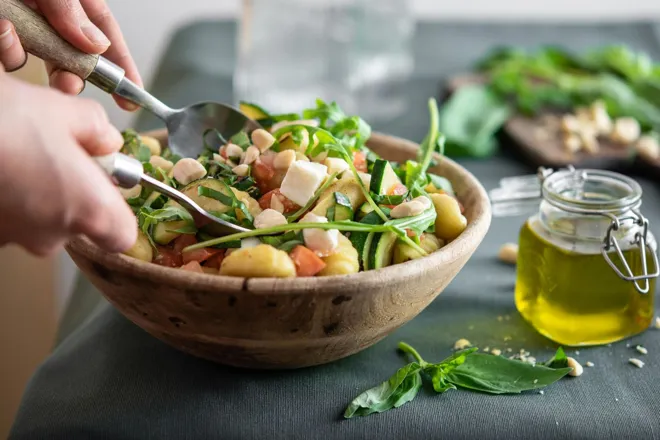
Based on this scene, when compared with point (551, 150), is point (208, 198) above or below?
above

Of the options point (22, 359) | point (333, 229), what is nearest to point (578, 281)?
point (333, 229)

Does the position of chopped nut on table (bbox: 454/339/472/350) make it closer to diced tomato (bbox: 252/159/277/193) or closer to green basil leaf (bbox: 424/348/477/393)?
green basil leaf (bbox: 424/348/477/393)

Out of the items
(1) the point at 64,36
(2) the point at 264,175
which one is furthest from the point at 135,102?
(2) the point at 264,175

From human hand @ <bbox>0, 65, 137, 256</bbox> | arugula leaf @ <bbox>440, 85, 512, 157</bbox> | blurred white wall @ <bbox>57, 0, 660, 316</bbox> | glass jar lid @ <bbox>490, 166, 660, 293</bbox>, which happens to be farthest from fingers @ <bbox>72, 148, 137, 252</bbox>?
blurred white wall @ <bbox>57, 0, 660, 316</bbox>

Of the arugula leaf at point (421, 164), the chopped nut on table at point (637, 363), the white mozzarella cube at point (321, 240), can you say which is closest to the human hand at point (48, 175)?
the white mozzarella cube at point (321, 240)

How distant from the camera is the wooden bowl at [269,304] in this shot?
32.2 inches

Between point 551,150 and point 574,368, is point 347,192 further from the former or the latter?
point 551,150

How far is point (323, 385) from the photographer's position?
96cm

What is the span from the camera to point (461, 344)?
106 cm

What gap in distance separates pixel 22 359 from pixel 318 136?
60.8 inches

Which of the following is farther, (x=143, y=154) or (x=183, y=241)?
(x=143, y=154)

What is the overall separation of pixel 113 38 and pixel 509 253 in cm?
68

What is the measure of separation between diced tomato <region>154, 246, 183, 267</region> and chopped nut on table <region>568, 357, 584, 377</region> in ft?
1.56

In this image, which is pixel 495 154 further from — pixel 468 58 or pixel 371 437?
pixel 371 437
